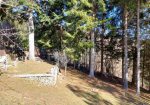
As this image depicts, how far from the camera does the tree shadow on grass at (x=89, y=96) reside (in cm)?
2088

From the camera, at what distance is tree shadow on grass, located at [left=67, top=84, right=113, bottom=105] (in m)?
20.9

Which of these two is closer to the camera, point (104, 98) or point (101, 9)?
→ point (104, 98)

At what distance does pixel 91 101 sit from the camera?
2080 centimetres

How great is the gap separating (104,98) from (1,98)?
9576 mm

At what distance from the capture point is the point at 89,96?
2222 cm

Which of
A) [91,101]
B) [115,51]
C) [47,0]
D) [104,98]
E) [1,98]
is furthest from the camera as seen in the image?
[115,51]

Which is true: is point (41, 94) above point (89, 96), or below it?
above

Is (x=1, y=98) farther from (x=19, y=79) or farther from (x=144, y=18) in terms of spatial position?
(x=144, y=18)

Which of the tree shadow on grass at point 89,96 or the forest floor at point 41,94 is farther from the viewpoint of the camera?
the tree shadow on grass at point 89,96

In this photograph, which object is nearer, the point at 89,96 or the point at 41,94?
the point at 41,94

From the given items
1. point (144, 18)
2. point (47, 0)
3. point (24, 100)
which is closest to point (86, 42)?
point (47, 0)

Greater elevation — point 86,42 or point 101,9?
point 101,9

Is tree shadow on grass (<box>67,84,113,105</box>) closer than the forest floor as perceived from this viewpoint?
No

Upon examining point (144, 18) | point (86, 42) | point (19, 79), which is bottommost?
point (19, 79)
